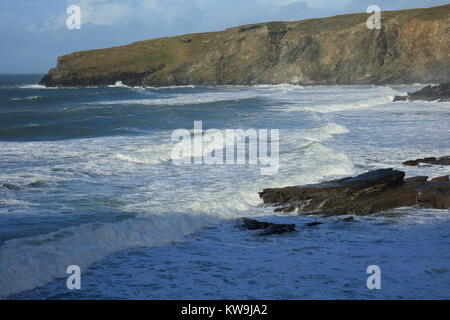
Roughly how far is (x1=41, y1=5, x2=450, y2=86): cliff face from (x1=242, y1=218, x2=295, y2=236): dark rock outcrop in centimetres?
6003

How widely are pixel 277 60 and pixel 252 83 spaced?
4947mm

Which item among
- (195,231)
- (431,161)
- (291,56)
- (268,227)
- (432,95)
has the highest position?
(291,56)

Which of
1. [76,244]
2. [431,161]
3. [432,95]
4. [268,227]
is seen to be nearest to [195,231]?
[268,227]

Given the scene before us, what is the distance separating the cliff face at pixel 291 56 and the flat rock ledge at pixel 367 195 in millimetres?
57627

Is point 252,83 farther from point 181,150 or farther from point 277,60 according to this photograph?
point 181,150

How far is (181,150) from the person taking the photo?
1880 cm

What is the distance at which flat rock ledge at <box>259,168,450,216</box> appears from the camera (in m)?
10.6

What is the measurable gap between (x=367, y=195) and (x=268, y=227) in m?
2.46

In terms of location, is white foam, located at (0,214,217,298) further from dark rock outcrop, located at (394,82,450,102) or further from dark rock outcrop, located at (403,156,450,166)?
dark rock outcrop, located at (394,82,450,102)

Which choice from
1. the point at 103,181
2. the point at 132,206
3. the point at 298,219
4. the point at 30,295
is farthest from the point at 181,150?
the point at 30,295

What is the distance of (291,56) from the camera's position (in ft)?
253

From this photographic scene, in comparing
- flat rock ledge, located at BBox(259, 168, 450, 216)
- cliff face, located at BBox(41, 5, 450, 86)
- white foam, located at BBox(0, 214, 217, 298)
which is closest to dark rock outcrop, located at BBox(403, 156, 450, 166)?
flat rock ledge, located at BBox(259, 168, 450, 216)

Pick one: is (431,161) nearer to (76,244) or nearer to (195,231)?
(195,231)

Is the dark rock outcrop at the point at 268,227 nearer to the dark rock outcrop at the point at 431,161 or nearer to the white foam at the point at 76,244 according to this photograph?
the white foam at the point at 76,244
